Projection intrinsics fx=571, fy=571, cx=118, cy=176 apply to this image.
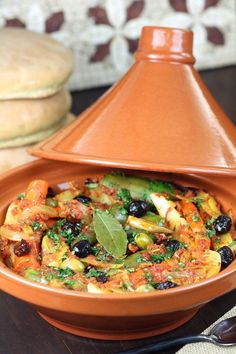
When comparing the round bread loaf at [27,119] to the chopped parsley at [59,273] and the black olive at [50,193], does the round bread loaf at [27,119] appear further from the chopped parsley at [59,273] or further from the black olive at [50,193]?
the chopped parsley at [59,273]

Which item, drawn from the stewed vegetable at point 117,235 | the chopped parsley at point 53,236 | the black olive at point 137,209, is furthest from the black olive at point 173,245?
the chopped parsley at point 53,236

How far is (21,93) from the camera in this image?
1689 mm

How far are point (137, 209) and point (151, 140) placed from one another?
0.16 m

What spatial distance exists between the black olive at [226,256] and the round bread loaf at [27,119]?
0.81 m

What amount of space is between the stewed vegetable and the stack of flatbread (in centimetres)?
36

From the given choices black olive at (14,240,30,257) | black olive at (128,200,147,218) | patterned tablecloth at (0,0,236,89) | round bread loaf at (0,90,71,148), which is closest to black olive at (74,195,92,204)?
black olive at (128,200,147,218)

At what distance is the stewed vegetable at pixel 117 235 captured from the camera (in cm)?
105

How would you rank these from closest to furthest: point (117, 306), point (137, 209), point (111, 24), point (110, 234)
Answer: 1. point (117, 306)
2. point (110, 234)
3. point (137, 209)
4. point (111, 24)

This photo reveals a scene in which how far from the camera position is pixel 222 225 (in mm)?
1206

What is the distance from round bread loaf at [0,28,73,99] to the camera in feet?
5.46

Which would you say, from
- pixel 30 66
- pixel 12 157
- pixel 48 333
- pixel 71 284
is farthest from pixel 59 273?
pixel 30 66

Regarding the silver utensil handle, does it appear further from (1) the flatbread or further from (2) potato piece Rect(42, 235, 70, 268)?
(1) the flatbread

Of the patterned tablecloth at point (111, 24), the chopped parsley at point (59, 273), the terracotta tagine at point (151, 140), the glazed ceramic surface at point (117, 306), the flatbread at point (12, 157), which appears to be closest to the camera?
the glazed ceramic surface at point (117, 306)

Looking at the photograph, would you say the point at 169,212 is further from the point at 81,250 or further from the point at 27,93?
the point at 27,93
